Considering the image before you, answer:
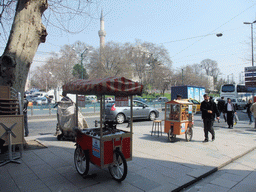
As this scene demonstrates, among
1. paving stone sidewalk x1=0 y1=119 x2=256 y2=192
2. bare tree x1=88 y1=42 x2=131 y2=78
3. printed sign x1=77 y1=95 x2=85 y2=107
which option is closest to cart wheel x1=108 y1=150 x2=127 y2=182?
paving stone sidewalk x1=0 y1=119 x2=256 y2=192

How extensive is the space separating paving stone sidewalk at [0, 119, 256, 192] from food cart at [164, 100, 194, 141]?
479 millimetres

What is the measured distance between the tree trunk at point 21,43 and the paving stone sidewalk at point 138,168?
2.40 m

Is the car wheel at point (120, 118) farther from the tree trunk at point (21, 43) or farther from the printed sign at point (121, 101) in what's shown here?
the printed sign at point (121, 101)

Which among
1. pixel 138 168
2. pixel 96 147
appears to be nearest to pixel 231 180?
pixel 138 168

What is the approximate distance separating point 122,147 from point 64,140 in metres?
4.50

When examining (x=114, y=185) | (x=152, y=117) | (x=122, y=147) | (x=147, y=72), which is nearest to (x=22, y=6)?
(x=122, y=147)

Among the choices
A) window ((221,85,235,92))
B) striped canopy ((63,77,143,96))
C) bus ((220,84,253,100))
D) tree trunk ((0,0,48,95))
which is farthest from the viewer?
window ((221,85,235,92))

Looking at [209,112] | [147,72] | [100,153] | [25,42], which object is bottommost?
[100,153]


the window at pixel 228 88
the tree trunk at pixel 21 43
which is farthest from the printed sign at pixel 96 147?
the window at pixel 228 88

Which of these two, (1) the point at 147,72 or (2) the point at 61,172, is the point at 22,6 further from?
(1) the point at 147,72

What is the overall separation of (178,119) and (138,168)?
3.46 metres

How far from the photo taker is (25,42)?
6352 mm

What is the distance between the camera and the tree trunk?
611 centimetres

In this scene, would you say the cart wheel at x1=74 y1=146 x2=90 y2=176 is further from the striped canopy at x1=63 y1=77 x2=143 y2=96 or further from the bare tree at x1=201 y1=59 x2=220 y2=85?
the bare tree at x1=201 y1=59 x2=220 y2=85
